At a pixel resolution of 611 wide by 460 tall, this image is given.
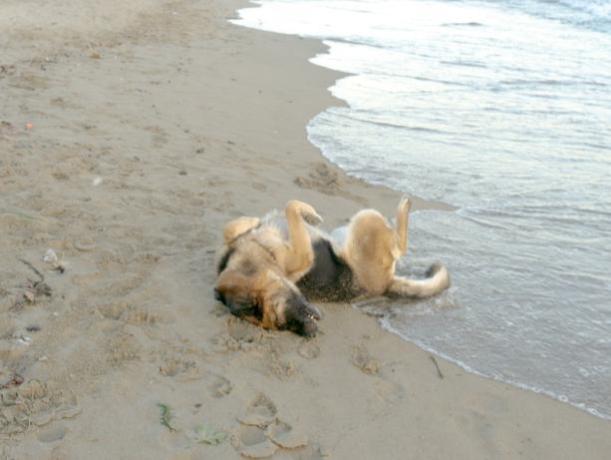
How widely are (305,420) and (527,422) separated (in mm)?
1100

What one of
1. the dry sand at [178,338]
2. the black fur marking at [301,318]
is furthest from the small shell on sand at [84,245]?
the black fur marking at [301,318]

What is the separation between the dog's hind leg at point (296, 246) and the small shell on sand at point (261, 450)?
133 cm

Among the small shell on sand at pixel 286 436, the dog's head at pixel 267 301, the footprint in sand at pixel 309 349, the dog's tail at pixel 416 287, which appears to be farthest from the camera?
the dog's tail at pixel 416 287

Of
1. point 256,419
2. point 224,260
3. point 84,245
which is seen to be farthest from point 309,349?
point 84,245

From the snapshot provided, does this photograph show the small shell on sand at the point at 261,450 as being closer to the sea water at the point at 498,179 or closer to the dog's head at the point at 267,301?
the dog's head at the point at 267,301

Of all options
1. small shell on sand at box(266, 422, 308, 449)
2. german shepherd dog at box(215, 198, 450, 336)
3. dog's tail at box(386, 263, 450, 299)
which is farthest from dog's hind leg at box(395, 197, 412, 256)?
small shell on sand at box(266, 422, 308, 449)

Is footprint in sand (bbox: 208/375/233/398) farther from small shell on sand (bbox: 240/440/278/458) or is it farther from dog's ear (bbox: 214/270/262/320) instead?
dog's ear (bbox: 214/270/262/320)

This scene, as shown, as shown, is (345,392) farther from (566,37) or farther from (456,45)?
(566,37)

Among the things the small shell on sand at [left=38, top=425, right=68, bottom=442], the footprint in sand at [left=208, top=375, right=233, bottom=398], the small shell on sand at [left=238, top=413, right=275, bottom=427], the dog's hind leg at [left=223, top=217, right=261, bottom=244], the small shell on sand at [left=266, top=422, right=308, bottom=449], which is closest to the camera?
the small shell on sand at [left=38, top=425, right=68, bottom=442]

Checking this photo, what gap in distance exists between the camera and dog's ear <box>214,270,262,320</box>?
3719 mm

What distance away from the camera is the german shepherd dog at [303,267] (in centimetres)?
369

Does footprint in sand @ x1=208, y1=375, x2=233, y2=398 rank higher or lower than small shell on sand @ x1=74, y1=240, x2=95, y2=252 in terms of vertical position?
lower

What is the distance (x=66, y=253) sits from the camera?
4199 mm

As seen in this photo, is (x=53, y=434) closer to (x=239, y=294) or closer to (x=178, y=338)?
(x=178, y=338)
